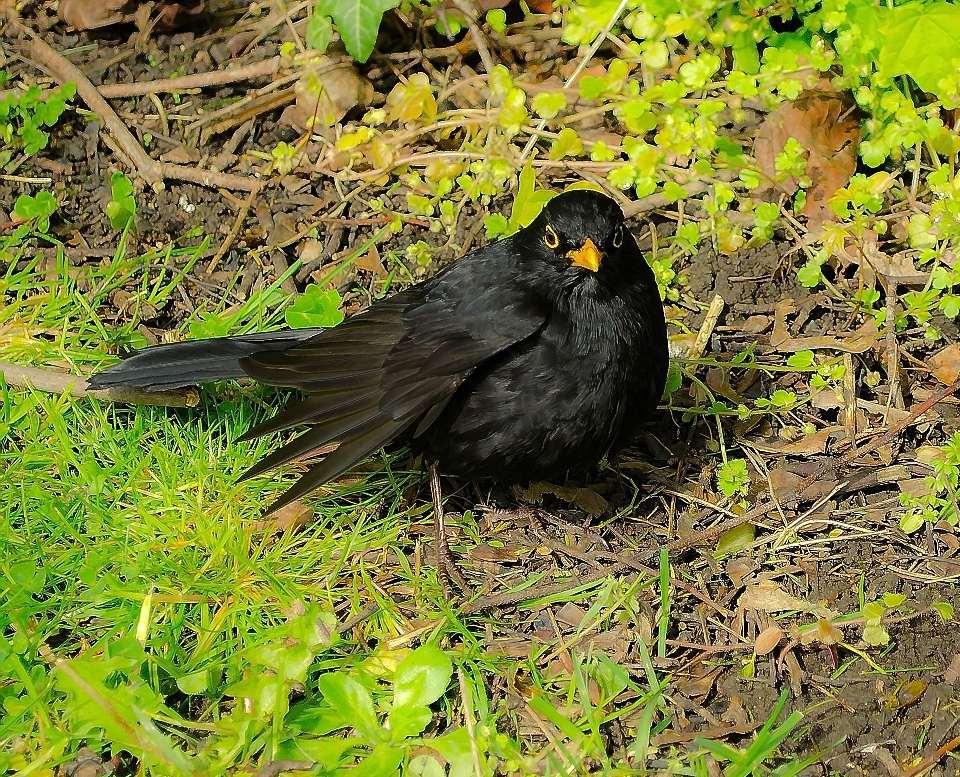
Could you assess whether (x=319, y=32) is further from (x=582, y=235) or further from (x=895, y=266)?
(x=895, y=266)

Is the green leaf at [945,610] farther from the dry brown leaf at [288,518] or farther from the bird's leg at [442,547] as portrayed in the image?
the dry brown leaf at [288,518]

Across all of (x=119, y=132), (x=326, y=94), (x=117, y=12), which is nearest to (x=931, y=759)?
(x=326, y=94)

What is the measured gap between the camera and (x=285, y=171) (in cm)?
516

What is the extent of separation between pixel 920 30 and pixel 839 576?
7.23ft

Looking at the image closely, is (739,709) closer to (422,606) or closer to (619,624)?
(619,624)

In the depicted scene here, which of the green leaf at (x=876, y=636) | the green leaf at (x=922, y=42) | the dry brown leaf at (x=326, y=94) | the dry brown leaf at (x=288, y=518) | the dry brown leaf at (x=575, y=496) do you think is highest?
the green leaf at (x=922, y=42)

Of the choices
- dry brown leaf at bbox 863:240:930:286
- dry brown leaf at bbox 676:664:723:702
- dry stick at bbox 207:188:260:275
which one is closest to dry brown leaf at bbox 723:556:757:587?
dry brown leaf at bbox 676:664:723:702

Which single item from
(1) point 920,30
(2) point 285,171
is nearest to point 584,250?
(1) point 920,30

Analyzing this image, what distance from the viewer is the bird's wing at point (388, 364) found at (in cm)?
344

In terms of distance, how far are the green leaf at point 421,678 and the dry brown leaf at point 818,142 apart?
267 centimetres

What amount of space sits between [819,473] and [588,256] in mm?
1326

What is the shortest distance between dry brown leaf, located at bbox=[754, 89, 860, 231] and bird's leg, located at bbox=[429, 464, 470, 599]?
2070 mm

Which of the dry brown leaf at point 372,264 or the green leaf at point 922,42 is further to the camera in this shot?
the dry brown leaf at point 372,264

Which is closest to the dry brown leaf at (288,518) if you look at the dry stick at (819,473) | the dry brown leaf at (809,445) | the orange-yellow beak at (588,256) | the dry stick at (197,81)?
the dry stick at (819,473)
